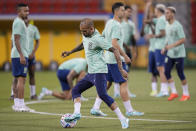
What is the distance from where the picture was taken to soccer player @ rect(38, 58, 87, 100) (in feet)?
43.0

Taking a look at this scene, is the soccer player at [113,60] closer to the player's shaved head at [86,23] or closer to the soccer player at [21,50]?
the player's shaved head at [86,23]

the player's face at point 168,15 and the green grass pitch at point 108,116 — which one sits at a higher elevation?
the player's face at point 168,15

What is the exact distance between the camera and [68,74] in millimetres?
13258

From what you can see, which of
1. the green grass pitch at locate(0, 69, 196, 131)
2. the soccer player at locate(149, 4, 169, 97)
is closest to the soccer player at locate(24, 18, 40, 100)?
the green grass pitch at locate(0, 69, 196, 131)

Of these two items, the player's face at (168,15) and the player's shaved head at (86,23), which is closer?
the player's shaved head at (86,23)

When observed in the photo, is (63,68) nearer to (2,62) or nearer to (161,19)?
(161,19)

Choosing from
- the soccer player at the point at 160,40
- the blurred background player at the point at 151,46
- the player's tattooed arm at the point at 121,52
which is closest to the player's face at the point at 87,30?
→ the player's tattooed arm at the point at 121,52

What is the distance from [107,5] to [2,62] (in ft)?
26.6

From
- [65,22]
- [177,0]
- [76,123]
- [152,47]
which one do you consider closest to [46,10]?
[65,22]

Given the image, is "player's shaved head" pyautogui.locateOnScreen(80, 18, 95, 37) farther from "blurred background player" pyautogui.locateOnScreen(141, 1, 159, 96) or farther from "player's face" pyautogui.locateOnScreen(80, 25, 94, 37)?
"blurred background player" pyautogui.locateOnScreen(141, 1, 159, 96)

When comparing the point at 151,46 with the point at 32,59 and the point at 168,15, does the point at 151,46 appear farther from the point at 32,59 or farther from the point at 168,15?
the point at 32,59

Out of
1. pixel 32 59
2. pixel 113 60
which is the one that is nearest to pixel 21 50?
pixel 113 60

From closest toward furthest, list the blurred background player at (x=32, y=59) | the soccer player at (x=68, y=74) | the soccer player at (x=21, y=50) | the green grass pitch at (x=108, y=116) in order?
1. the green grass pitch at (x=108, y=116)
2. the soccer player at (x=21, y=50)
3. the soccer player at (x=68, y=74)
4. the blurred background player at (x=32, y=59)

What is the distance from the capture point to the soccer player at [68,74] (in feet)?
43.0
